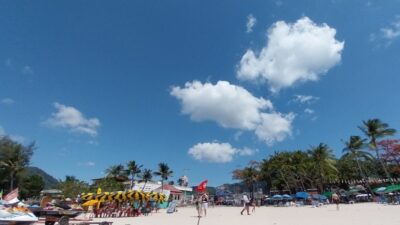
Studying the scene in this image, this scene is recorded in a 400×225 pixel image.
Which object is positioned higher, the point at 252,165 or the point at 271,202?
the point at 252,165

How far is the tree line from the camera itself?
57625 mm

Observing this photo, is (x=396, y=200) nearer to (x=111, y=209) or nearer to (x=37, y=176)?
(x=111, y=209)

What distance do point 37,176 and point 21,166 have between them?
24.9 m

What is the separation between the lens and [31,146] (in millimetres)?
63094

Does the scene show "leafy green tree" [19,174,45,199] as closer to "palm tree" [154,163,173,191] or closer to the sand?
"palm tree" [154,163,173,191]

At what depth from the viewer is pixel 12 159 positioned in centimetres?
5909

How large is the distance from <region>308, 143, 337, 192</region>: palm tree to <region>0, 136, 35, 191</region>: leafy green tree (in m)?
50.9

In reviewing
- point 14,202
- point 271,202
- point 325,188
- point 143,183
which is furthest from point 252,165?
point 14,202

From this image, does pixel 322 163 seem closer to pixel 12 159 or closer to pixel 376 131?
pixel 376 131

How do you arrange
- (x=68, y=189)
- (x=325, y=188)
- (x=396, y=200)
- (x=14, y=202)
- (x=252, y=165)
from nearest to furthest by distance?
(x=14, y=202) → (x=396, y=200) → (x=68, y=189) → (x=325, y=188) → (x=252, y=165)

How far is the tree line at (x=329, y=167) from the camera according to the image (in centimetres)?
5762

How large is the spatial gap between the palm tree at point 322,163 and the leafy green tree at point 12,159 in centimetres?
5092

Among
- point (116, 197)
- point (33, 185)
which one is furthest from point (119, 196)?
point (33, 185)

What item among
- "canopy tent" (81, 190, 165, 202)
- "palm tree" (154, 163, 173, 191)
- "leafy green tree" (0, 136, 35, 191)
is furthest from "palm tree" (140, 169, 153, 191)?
"canopy tent" (81, 190, 165, 202)
